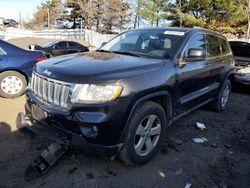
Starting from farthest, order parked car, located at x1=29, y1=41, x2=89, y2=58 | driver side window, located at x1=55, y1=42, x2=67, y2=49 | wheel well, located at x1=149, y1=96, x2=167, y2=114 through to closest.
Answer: driver side window, located at x1=55, y1=42, x2=67, y2=49, parked car, located at x1=29, y1=41, x2=89, y2=58, wheel well, located at x1=149, y1=96, x2=167, y2=114

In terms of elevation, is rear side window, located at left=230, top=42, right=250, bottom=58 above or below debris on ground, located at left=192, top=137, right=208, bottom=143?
above

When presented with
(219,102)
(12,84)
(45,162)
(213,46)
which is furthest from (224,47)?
(12,84)

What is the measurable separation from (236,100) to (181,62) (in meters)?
4.34

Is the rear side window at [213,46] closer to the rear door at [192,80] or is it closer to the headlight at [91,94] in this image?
the rear door at [192,80]

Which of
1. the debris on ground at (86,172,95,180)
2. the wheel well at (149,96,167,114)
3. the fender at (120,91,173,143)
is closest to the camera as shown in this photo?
the fender at (120,91,173,143)

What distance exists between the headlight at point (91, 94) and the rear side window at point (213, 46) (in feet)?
9.07

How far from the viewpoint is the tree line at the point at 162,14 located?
3072cm

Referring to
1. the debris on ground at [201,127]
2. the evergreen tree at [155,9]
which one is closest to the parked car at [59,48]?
the debris on ground at [201,127]

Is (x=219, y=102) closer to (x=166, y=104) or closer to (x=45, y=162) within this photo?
(x=166, y=104)

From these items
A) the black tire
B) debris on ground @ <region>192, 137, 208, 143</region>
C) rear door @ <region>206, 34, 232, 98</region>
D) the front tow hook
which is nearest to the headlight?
the front tow hook

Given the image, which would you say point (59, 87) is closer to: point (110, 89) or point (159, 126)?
point (110, 89)

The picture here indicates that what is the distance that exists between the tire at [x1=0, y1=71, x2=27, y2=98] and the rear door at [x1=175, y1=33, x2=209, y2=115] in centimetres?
397

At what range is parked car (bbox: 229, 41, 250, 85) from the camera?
806cm

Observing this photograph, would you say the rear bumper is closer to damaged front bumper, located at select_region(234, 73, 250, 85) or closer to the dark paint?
the dark paint
